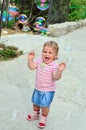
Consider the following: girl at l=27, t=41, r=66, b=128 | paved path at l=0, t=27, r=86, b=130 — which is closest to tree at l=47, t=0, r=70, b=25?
paved path at l=0, t=27, r=86, b=130

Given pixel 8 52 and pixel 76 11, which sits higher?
pixel 8 52

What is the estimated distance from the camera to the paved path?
449cm

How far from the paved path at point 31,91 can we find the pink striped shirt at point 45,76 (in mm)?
464

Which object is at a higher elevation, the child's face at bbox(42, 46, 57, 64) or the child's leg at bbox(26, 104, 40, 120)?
the child's face at bbox(42, 46, 57, 64)

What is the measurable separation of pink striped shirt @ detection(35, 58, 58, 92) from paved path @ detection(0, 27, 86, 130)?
0.46 metres

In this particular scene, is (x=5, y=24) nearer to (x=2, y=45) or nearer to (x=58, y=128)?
(x=2, y=45)

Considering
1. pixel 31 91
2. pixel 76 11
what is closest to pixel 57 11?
pixel 76 11

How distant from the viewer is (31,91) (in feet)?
18.3

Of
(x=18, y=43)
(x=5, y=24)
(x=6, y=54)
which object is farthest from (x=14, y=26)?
(x=6, y=54)

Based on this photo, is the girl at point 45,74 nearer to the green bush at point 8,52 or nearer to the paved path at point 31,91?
the paved path at point 31,91

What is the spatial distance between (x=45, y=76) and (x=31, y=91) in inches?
53.5

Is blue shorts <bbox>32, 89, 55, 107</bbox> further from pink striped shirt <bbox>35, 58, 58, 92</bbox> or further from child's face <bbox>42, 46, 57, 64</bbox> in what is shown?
child's face <bbox>42, 46, 57, 64</bbox>

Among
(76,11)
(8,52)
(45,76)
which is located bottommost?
(76,11)

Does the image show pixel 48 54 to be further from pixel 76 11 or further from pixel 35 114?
pixel 76 11
